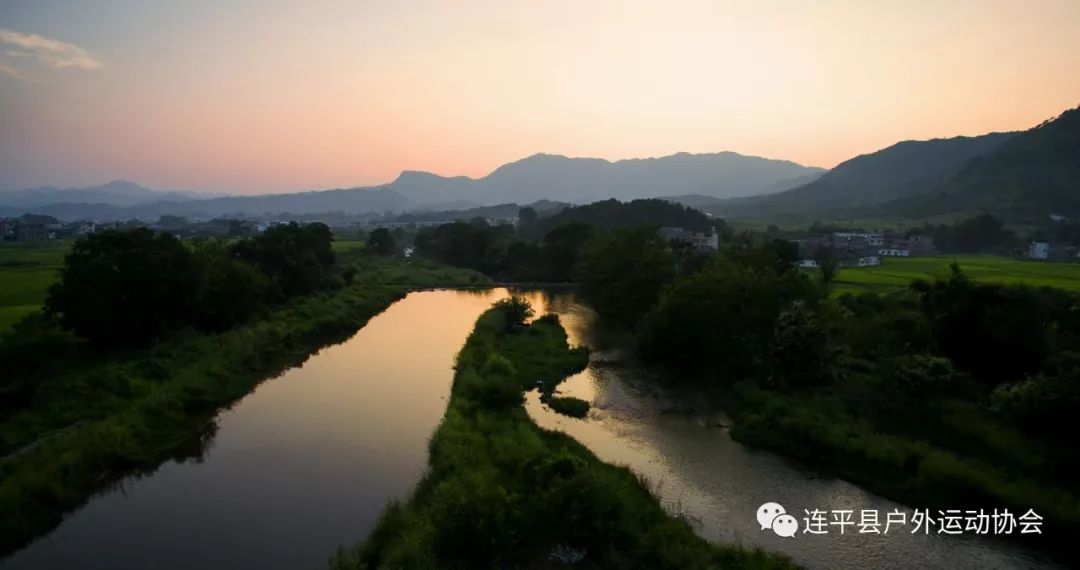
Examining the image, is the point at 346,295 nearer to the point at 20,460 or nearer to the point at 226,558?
the point at 20,460

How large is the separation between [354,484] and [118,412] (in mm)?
8401

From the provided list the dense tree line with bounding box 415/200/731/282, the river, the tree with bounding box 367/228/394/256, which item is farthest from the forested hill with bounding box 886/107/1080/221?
the river

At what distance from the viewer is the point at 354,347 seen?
31.9 metres

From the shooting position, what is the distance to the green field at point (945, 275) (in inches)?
1462

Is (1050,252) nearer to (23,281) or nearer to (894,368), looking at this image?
(894,368)

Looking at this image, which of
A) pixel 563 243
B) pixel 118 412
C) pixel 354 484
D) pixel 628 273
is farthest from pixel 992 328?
pixel 563 243

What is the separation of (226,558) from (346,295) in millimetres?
31779

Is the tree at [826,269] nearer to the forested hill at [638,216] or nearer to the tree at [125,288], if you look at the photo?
the tree at [125,288]

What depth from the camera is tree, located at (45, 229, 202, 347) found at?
955 inches

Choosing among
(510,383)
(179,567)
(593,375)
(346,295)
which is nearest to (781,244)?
(593,375)

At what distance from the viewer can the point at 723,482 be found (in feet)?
50.1

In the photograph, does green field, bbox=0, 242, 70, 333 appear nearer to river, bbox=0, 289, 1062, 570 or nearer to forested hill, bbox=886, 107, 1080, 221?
river, bbox=0, 289, 1062, 570

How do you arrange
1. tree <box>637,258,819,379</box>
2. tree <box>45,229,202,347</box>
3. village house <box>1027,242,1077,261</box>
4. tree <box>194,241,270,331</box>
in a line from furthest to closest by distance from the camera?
village house <box>1027,242,1077,261</box>, tree <box>194,241,270,331</box>, tree <box>45,229,202,347</box>, tree <box>637,258,819,379</box>

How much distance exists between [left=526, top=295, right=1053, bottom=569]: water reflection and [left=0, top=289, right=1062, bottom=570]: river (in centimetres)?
4
